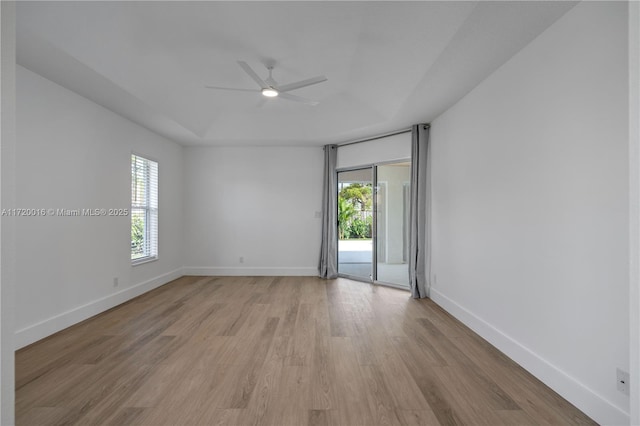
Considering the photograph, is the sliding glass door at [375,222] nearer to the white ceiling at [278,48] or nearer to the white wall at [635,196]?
the white ceiling at [278,48]

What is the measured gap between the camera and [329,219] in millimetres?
5750

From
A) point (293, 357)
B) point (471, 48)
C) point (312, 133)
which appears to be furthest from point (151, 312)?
point (471, 48)

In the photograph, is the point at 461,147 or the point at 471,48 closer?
the point at 471,48

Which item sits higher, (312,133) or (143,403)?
(312,133)

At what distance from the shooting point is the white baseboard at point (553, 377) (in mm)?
1721

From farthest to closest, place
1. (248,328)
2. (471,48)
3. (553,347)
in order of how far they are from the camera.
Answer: (248,328) < (471,48) < (553,347)

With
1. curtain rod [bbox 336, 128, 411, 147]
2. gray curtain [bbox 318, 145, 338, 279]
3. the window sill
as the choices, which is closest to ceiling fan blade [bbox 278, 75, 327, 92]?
curtain rod [bbox 336, 128, 411, 147]

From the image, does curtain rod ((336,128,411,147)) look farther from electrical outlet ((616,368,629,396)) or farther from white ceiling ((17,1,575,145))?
electrical outlet ((616,368,629,396))

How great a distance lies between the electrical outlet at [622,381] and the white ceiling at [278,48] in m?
2.36

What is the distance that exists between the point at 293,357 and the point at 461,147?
2993 mm

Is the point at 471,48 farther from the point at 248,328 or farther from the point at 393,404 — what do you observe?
the point at 248,328

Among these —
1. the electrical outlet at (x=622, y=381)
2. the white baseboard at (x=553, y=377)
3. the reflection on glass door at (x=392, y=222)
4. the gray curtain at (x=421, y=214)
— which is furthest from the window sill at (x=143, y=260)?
the electrical outlet at (x=622, y=381)

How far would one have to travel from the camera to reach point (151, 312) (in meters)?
3.69

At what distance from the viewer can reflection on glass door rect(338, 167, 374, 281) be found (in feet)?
17.7
